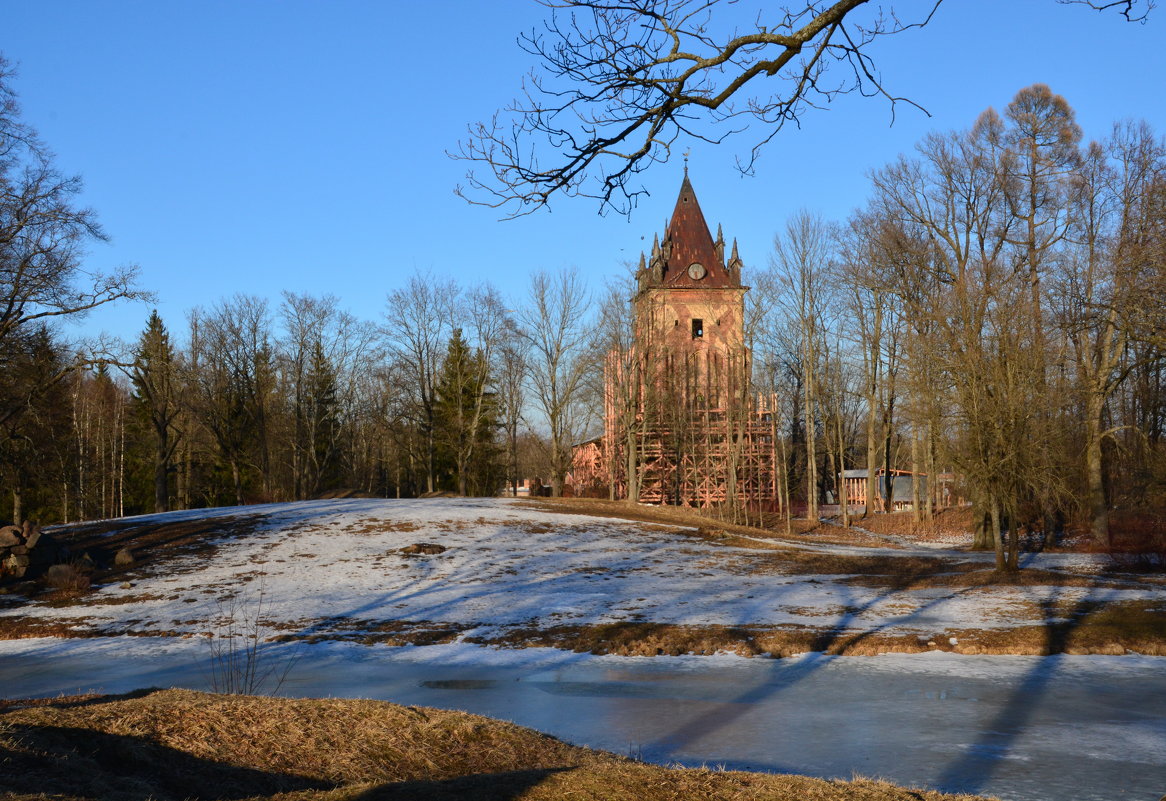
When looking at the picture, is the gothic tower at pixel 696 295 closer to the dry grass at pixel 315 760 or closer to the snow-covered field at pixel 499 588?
the snow-covered field at pixel 499 588

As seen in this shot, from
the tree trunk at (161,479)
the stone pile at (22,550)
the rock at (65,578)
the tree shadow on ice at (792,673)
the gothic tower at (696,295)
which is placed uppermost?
the gothic tower at (696,295)

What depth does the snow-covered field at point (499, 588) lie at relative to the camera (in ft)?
57.7

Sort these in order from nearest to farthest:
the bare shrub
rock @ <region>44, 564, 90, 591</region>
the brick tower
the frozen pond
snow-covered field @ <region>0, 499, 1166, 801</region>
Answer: the frozen pond, snow-covered field @ <region>0, 499, 1166, 801</region>, the bare shrub, rock @ <region>44, 564, 90, 591</region>, the brick tower

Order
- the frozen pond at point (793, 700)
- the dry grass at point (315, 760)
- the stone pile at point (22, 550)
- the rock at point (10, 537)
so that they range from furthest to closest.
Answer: the rock at point (10, 537), the stone pile at point (22, 550), the frozen pond at point (793, 700), the dry grass at point (315, 760)

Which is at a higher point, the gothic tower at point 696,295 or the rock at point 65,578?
the gothic tower at point 696,295

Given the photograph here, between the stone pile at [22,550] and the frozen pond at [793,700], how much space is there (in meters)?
6.55

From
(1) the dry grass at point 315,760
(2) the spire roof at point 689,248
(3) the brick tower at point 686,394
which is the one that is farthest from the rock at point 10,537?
(2) the spire roof at point 689,248

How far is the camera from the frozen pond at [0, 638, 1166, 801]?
8.23m

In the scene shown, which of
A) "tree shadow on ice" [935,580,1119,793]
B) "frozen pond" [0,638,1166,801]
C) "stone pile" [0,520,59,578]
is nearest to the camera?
"tree shadow on ice" [935,580,1119,793]

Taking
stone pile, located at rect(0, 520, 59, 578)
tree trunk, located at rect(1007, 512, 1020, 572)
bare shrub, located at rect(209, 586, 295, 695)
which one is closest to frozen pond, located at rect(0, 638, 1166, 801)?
bare shrub, located at rect(209, 586, 295, 695)

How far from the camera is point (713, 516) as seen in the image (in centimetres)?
4475

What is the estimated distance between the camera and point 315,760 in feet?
22.2

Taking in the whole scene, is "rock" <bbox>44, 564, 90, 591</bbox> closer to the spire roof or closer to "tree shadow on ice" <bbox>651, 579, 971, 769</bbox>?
"tree shadow on ice" <bbox>651, 579, 971, 769</bbox>

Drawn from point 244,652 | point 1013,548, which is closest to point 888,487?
point 1013,548
